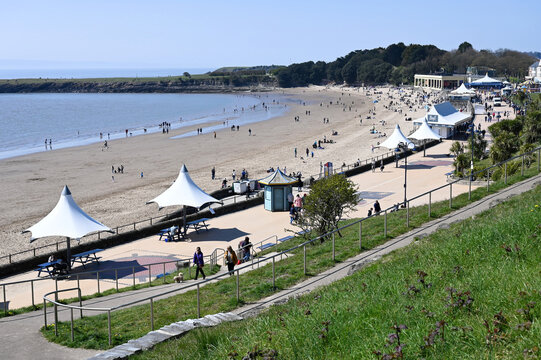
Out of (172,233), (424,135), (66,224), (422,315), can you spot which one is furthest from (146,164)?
(422,315)

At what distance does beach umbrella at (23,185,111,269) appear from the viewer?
19344 mm

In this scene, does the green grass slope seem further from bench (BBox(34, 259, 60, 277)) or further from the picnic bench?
the picnic bench

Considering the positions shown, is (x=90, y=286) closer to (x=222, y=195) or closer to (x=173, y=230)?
(x=173, y=230)

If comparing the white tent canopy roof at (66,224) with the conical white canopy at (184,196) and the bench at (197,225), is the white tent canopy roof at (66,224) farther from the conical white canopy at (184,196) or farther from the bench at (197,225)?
the conical white canopy at (184,196)

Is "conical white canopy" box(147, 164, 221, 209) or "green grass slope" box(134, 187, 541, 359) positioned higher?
"green grass slope" box(134, 187, 541, 359)

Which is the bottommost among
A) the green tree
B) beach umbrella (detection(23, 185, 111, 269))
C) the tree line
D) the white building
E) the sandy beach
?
the sandy beach

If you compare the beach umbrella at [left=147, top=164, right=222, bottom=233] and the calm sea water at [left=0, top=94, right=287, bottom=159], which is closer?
the beach umbrella at [left=147, top=164, right=222, bottom=233]

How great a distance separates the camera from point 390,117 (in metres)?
82.8

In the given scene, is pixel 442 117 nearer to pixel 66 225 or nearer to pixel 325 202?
pixel 325 202

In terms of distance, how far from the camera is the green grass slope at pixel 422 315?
585 centimetres

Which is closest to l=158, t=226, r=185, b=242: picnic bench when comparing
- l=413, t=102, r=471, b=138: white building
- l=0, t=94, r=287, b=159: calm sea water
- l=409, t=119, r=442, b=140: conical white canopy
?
l=409, t=119, r=442, b=140: conical white canopy

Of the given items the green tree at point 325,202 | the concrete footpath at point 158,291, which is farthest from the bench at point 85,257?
the green tree at point 325,202

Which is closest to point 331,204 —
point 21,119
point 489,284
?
point 489,284

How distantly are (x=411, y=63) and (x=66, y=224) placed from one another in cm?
16241
